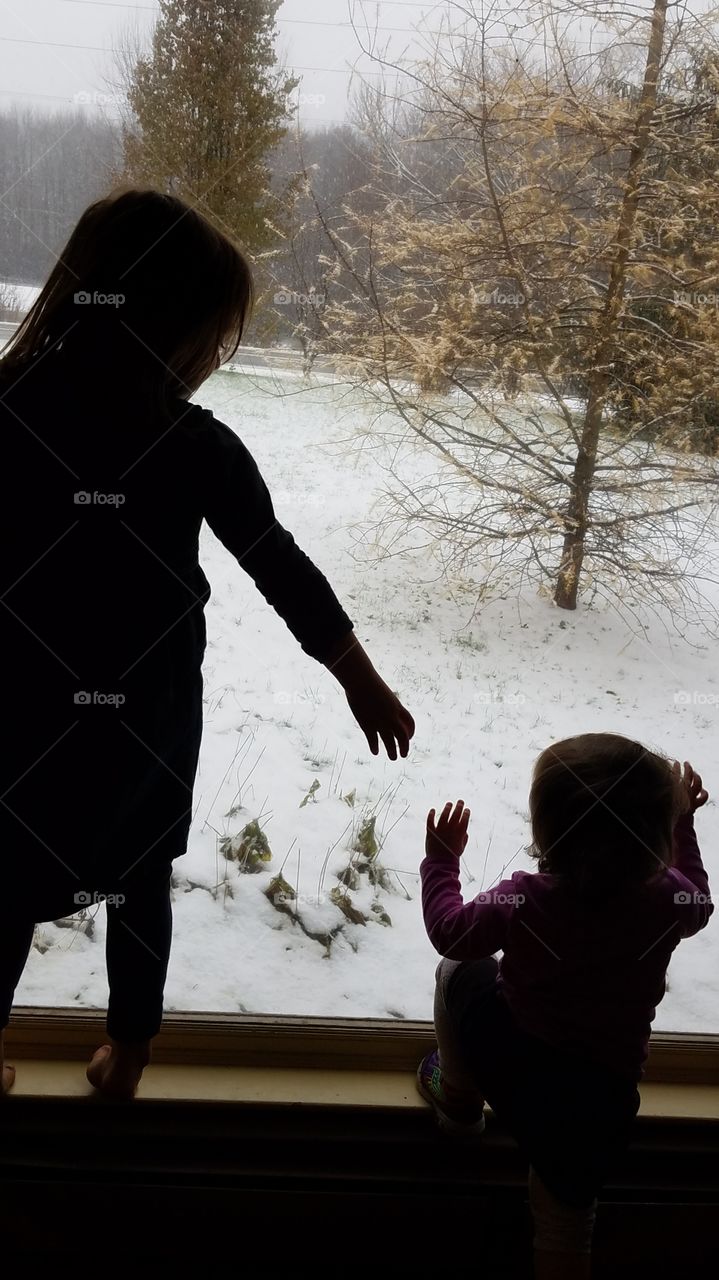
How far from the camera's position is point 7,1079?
1.26 meters

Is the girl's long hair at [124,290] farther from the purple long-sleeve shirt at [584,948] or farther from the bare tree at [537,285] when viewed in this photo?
the purple long-sleeve shirt at [584,948]

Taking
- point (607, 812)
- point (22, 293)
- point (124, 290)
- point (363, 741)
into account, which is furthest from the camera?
point (363, 741)

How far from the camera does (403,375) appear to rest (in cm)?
139

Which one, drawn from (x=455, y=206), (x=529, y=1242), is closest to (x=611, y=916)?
(x=529, y=1242)

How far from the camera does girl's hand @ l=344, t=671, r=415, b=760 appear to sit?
3.48 feet

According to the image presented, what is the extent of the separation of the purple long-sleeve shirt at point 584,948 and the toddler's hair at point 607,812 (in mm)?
33

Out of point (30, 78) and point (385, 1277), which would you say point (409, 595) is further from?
point (385, 1277)

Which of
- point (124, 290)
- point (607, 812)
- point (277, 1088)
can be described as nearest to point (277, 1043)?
point (277, 1088)

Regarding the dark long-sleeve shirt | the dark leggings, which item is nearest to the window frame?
the dark leggings

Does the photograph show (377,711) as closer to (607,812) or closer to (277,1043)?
(607,812)

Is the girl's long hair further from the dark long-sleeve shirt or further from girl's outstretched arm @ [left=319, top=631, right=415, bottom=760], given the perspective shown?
girl's outstretched arm @ [left=319, top=631, right=415, bottom=760]

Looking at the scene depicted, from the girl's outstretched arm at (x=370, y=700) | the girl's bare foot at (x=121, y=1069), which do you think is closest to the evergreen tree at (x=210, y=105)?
the girl's outstretched arm at (x=370, y=700)

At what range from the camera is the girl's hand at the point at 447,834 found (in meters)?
1.21

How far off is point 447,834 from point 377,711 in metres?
0.25
